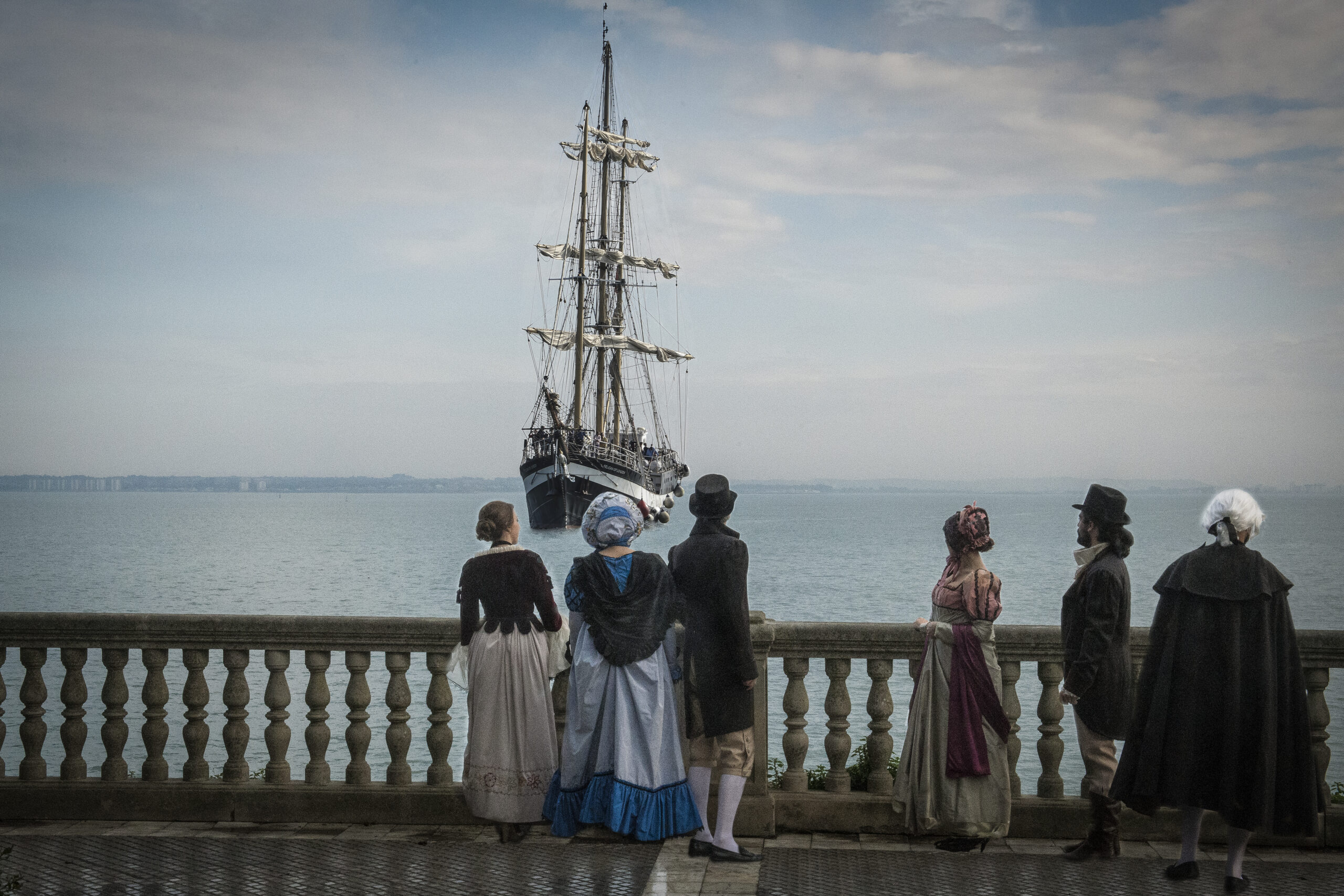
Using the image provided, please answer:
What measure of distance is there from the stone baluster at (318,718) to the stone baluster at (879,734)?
269 cm

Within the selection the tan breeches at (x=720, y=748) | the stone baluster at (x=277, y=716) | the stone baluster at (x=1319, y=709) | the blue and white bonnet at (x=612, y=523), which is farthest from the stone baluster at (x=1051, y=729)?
the stone baluster at (x=277, y=716)

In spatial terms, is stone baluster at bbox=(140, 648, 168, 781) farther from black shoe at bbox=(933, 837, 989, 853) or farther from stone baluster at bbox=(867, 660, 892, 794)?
black shoe at bbox=(933, 837, 989, 853)

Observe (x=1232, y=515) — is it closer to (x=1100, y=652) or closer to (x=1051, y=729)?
(x=1100, y=652)

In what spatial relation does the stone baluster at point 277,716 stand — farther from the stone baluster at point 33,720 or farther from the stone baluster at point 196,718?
the stone baluster at point 33,720

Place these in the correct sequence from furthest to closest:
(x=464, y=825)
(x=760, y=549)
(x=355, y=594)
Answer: (x=760, y=549), (x=355, y=594), (x=464, y=825)

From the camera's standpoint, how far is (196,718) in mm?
5754

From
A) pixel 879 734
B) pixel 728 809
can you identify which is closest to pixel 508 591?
pixel 728 809

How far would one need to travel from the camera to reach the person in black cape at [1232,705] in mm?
4656

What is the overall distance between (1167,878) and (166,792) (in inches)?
→ 185

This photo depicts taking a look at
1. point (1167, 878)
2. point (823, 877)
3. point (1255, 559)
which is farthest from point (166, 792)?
point (1255, 559)

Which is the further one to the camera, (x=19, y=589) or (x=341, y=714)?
(x=19, y=589)

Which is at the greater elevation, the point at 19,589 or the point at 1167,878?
→ the point at 1167,878

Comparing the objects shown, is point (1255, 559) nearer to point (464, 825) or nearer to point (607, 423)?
point (464, 825)

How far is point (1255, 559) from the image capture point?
4.68 meters
